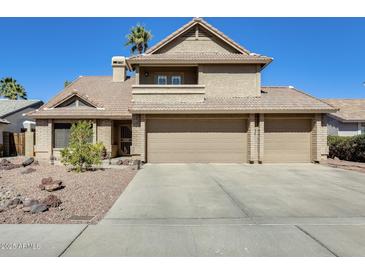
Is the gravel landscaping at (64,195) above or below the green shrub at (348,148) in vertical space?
below

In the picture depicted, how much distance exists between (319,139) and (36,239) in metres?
15.0

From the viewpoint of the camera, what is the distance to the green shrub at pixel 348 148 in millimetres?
15977

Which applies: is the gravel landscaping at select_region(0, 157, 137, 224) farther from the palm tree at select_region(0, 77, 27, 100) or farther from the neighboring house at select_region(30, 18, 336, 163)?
the palm tree at select_region(0, 77, 27, 100)

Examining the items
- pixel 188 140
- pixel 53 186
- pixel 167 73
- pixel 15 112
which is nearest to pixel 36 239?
pixel 53 186

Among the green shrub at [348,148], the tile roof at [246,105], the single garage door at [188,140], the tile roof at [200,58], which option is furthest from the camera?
the green shrub at [348,148]

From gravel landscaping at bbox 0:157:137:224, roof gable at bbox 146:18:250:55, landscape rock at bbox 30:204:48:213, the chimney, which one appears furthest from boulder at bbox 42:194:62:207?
the chimney

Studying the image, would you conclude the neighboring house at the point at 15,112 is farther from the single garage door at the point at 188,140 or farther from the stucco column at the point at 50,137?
the single garage door at the point at 188,140

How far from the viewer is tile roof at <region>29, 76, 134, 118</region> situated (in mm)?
16438

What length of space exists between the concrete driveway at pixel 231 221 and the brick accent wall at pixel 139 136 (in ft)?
18.0

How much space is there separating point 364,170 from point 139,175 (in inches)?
448

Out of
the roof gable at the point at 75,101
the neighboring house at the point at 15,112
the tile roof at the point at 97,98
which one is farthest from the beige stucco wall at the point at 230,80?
the neighboring house at the point at 15,112

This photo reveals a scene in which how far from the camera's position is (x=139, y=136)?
14742 mm

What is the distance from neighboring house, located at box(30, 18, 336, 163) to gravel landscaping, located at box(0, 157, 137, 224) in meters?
4.77

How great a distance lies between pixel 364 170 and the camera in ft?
41.0
